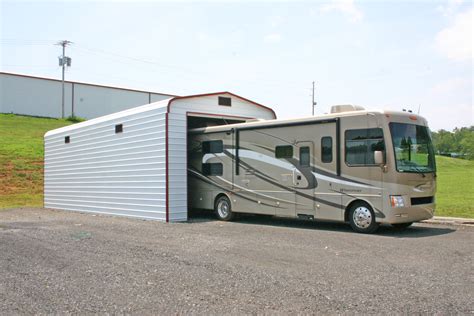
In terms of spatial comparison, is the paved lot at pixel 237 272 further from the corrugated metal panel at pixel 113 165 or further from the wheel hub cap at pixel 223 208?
the corrugated metal panel at pixel 113 165

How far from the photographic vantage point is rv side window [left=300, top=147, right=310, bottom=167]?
1306 cm

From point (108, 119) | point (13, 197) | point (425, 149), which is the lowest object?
point (13, 197)

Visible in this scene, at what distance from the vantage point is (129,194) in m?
17.4

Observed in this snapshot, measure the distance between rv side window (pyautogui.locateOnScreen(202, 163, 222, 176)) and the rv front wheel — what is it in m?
0.79

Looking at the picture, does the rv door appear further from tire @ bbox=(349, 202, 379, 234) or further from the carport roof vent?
the carport roof vent

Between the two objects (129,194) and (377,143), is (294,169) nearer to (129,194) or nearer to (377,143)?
(377,143)

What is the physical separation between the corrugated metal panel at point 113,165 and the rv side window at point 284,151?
3.68 meters

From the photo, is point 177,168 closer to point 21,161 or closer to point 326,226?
point 326,226

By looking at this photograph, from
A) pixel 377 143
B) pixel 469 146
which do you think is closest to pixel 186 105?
pixel 377 143

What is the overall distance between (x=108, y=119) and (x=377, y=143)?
10.6 m

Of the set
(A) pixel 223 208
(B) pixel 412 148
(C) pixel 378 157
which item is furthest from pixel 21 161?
(B) pixel 412 148

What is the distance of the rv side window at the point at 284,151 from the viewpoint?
13.5m

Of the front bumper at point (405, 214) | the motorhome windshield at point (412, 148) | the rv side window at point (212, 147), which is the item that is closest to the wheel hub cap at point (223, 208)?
the rv side window at point (212, 147)

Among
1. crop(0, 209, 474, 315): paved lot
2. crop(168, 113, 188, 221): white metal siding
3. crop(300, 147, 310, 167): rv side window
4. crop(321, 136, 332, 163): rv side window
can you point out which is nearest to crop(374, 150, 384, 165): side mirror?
crop(321, 136, 332, 163): rv side window
